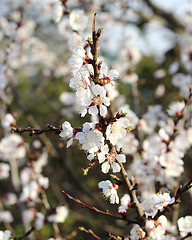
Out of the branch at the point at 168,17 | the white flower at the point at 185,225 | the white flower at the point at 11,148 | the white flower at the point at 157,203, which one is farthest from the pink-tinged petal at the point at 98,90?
the branch at the point at 168,17

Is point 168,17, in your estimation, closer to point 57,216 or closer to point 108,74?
point 57,216

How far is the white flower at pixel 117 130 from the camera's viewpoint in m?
0.82

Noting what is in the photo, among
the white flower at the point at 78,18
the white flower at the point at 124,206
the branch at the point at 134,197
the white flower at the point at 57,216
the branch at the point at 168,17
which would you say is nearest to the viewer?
the branch at the point at 134,197

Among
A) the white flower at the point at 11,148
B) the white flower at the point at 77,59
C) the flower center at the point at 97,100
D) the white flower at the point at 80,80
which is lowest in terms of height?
the flower center at the point at 97,100

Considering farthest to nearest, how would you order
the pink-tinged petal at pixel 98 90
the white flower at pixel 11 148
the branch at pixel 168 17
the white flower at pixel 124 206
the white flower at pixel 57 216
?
the branch at pixel 168 17 → the white flower at pixel 11 148 → the white flower at pixel 57 216 → the white flower at pixel 124 206 → the pink-tinged petal at pixel 98 90

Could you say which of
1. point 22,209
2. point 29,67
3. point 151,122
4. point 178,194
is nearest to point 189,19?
point 151,122

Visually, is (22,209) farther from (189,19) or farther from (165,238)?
(189,19)

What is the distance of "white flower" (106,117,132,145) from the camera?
823 millimetres

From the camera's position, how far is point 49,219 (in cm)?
176

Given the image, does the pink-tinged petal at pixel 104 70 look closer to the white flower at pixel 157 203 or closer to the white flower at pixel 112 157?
the white flower at pixel 112 157

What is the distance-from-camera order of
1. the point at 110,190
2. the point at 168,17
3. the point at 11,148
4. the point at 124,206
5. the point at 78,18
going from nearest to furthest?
the point at 110,190
the point at 124,206
the point at 78,18
the point at 11,148
the point at 168,17

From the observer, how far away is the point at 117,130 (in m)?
0.85

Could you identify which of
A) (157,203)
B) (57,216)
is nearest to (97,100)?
(157,203)

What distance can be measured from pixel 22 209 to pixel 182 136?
1.79 metres
